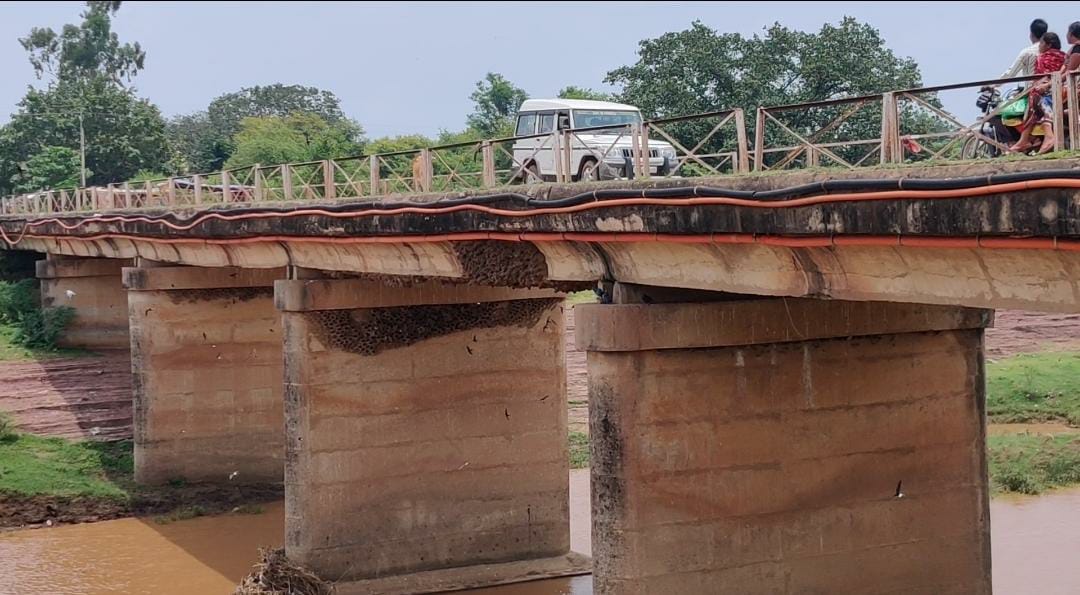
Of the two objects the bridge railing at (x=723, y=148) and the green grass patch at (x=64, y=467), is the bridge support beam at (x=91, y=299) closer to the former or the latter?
the bridge railing at (x=723, y=148)

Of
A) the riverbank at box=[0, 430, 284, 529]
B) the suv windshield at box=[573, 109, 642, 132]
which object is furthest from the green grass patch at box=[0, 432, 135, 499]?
the suv windshield at box=[573, 109, 642, 132]

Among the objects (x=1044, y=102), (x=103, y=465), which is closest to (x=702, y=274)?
(x=1044, y=102)

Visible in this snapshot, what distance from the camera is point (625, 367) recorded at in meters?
12.7

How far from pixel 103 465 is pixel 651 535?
19.0 m

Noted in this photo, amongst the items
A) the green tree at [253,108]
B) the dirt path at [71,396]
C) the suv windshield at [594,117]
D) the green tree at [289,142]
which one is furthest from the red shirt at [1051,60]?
the green tree at [253,108]

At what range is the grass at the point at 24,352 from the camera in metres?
38.8

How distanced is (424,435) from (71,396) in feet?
57.0

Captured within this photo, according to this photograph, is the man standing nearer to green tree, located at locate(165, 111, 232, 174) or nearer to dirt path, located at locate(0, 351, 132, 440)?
dirt path, located at locate(0, 351, 132, 440)

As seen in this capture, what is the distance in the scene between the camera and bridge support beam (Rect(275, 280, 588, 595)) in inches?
771

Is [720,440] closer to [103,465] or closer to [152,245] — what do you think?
[152,245]

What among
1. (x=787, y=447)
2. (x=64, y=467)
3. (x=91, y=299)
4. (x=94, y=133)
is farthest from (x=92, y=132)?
(x=787, y=447)

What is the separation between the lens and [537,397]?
2050 cm

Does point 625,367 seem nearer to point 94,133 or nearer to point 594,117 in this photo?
point 594,117

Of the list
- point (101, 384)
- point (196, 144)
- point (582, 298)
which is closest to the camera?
point (101, 384)
